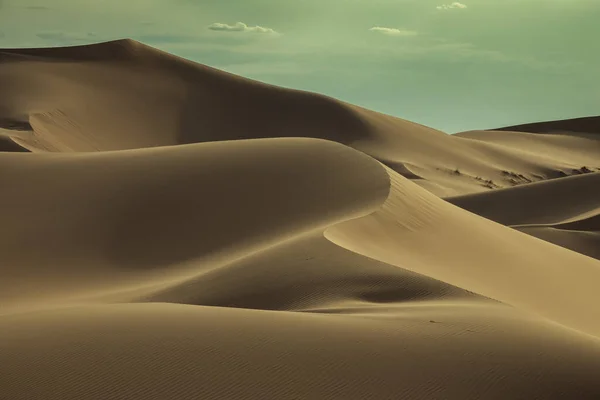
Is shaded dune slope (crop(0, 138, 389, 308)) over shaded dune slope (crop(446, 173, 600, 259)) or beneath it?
over

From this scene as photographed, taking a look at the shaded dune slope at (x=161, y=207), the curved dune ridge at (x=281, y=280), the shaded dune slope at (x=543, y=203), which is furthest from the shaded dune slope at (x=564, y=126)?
the shaded dune slope at (x=161, y=207)

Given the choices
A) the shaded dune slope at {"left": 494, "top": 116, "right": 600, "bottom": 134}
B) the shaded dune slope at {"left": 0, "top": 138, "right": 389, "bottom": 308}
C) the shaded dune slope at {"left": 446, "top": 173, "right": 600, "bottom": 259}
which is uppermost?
the shaded dune slope at {"left": 0, "top": 138, "right": 389, "bottom": 308}

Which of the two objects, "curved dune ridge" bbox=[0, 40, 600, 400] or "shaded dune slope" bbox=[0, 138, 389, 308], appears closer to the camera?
"curved dune ridge" bbox=[0, 40, 600, 400]

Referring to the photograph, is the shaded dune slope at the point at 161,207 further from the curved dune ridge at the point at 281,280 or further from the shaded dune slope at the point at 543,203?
the shaded dune slope at the point at 543,203

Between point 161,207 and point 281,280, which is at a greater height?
point 281,280

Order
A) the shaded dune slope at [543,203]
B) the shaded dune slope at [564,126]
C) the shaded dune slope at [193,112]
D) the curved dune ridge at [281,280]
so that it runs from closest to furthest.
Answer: the curved dune ridge at [281,280], the shaded dune slope at [543,203], the shaded dune slope at [193,112], the shaded dune slope at [564,126]

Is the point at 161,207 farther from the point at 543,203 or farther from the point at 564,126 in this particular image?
the point at 564,126

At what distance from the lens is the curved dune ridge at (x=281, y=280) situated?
4.23 metres

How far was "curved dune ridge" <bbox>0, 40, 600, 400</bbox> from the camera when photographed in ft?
13.9

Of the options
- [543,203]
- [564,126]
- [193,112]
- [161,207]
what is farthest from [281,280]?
[564,126]

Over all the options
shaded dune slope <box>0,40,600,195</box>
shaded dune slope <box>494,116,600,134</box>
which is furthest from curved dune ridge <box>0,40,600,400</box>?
shaded dune slope <box>494,116,600,134</box>

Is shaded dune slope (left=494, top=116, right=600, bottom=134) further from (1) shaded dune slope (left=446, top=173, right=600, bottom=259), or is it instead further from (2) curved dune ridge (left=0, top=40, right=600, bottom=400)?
(2) curved dune ridge (left=0, top=40, right=600, bottom=400)

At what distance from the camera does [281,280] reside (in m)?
6.83

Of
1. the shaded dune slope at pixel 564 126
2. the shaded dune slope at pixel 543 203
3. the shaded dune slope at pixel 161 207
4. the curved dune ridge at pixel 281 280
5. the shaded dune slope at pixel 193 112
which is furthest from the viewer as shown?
the shaded dune slope at pixel 564 126
